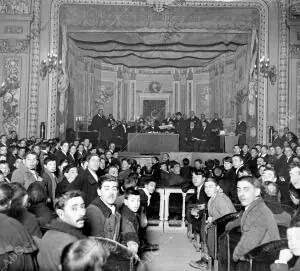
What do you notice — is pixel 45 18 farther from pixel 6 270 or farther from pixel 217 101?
pixel 6 270

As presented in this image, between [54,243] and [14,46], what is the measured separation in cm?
1426

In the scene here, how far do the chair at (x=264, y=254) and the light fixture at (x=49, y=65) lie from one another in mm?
13594

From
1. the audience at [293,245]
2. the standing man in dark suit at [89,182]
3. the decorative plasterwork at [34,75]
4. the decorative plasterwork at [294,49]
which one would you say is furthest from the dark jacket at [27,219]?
the decorative plasterwork at [294,49]

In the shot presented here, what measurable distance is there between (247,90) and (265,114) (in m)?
1.81

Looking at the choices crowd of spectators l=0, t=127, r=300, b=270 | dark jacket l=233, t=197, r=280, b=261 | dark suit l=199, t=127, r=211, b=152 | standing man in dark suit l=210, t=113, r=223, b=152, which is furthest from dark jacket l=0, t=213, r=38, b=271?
standing man in dark suit l=210, t=113, r=223, b=152

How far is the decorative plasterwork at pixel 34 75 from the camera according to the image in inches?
635

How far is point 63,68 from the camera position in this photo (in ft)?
55.1

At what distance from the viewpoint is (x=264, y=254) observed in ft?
12.5

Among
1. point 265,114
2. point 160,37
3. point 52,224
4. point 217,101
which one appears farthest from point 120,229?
point 217,101

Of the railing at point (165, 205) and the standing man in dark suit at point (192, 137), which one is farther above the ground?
the standing man in dark suit at point (192, 137)

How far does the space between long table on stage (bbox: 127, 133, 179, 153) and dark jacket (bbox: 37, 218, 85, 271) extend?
13602 millimetres

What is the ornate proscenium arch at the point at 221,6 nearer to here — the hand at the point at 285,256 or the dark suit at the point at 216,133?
the dark suit at the point at 216,133

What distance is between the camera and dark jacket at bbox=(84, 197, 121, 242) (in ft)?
14.5

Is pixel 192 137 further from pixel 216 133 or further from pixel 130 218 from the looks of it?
pixel 130 218
